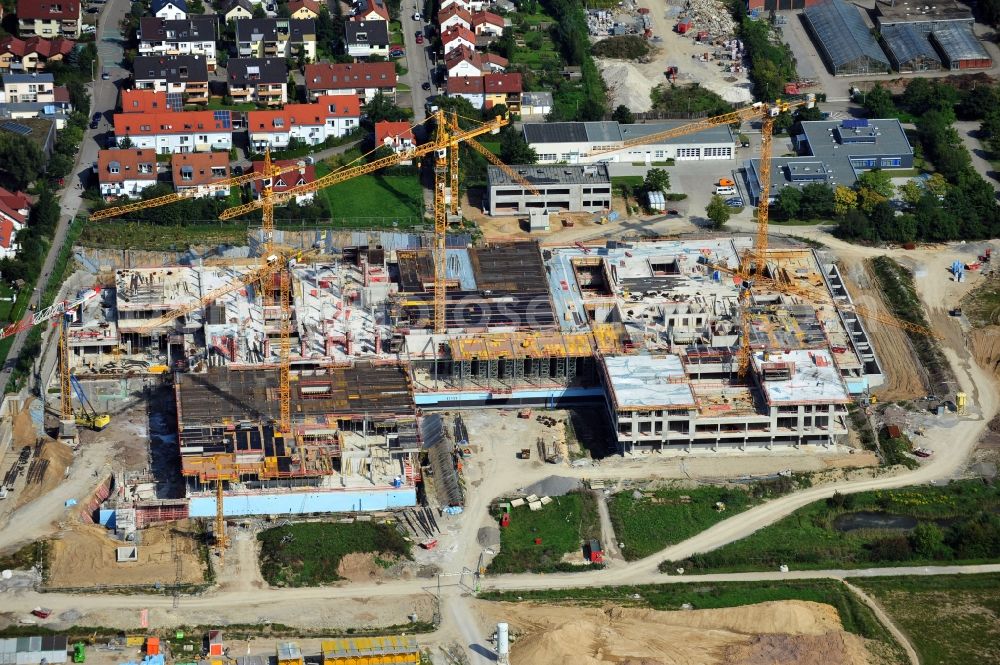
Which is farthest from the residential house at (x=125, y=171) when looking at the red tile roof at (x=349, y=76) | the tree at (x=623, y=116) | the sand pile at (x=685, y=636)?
the sand pile at (x=685, y=636)

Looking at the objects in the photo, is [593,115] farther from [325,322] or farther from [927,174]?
[325,322]

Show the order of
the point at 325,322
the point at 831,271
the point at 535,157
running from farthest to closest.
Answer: the point at 535,157 < the point at 831,271 < the point at 325,322

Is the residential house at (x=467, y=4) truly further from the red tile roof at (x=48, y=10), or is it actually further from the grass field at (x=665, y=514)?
the grass field at (x=665, y=514)

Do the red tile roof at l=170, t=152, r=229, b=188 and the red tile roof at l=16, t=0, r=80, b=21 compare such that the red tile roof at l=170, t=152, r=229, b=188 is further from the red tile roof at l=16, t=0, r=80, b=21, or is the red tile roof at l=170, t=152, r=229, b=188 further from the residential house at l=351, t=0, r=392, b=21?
the red tile roof at l=16, t=0, r=80, b=21

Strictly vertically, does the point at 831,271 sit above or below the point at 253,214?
below

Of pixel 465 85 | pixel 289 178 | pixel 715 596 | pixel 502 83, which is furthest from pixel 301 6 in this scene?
pixel 715 596

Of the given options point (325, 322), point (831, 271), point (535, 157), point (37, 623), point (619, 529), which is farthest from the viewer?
point (535, 157)

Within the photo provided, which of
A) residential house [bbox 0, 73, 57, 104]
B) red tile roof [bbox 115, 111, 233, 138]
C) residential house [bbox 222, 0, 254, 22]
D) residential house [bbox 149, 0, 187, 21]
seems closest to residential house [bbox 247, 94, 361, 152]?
red tile roof [bbox 115, 111, 233, 138]

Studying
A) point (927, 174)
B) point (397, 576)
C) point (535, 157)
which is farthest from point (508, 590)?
point (927, 174)
